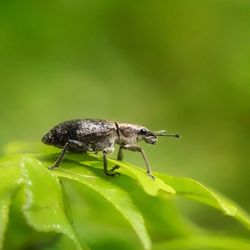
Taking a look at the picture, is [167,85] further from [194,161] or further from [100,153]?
[100,153]

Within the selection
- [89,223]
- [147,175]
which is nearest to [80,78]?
[89,223]

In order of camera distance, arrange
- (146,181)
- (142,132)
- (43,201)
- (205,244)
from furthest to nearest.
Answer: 1. (142,132)
2. (205,244)
3. (146,181)
4. (43,201)

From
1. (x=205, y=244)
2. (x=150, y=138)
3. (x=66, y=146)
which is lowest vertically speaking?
(x=205, y=244)

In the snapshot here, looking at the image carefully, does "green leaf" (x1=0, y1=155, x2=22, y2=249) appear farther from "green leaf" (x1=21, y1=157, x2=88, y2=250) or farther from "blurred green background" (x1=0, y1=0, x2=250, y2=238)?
"blurred green background" (x1=0, y1=0, x2=250, y2=238)

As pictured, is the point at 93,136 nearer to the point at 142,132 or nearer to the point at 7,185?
the point at 142,132

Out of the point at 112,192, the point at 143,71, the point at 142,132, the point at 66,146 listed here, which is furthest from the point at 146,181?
the point at 143,71

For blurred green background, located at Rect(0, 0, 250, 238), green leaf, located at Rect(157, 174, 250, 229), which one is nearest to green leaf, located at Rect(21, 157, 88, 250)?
green leaf, located at Rect(157, 174, 250, 229)

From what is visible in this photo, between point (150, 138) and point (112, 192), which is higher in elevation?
point (112, 192)

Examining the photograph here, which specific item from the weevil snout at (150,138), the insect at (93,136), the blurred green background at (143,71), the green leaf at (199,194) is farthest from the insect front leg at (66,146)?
the blurred green background at (143,71)
